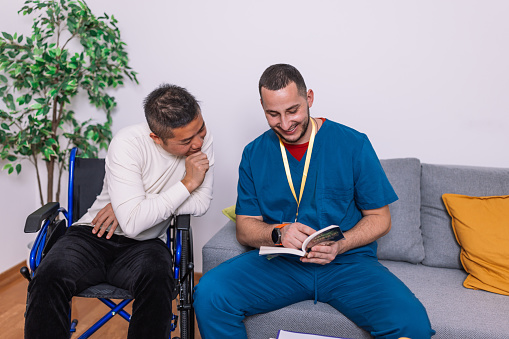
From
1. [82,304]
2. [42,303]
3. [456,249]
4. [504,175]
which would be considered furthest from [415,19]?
[82,304]

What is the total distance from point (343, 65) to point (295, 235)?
123cm

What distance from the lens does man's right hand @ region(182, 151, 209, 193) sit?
201 cm

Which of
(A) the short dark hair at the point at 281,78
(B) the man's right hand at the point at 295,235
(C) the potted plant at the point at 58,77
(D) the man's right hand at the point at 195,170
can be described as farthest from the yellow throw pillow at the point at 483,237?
(C) the potted plant at the point at 58,77

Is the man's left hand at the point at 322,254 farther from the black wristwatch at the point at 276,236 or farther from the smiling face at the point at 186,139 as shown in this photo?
the smiling face at the point at 186,139

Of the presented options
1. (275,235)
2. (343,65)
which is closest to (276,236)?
(275,235)

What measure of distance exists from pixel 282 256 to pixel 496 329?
828 mm

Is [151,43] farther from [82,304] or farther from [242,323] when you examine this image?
[242,323]

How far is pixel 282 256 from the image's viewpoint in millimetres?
1933

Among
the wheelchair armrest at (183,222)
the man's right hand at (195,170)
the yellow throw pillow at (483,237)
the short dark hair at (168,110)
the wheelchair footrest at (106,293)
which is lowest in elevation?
the yellow throw pillow at (483,237)

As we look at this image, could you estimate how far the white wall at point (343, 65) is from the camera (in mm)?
2408

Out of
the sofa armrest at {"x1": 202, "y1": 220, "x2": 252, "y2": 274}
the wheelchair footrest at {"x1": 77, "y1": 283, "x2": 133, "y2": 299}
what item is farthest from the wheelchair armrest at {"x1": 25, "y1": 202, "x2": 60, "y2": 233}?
the sofa armrest at {"x1": 202, "y1": 220, "x2": 252, "y2": 274}

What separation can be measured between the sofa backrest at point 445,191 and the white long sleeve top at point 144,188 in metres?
1.09

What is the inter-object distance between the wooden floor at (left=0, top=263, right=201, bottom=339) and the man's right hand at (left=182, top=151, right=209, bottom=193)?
2.82 ft

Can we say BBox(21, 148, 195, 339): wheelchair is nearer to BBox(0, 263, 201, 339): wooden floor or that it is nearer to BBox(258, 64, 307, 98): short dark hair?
BBox(0, 263, 201, 339): wooden floor
